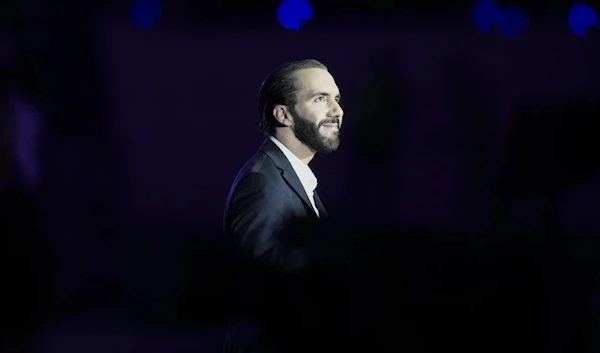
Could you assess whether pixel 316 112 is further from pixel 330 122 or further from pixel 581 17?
pixel 581 17

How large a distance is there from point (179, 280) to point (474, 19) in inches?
79.6

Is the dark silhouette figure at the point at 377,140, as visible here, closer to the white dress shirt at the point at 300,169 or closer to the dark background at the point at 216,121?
the dark background at the point at 216,121

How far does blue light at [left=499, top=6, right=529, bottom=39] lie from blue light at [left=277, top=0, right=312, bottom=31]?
103 cm

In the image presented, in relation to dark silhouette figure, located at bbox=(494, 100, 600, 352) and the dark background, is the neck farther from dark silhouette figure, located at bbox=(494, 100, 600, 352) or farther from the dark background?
the dark background

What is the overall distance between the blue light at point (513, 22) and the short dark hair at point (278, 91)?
8.16 ft

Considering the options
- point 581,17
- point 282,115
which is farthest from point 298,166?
point 581,17

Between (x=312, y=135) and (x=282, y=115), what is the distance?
0.10m

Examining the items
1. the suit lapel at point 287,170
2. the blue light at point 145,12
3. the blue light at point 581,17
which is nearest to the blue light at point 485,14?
the blue light at point 581,17

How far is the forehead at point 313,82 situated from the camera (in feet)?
7.33

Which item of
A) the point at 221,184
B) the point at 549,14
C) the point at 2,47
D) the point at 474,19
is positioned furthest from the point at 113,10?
A: the point at 549,14

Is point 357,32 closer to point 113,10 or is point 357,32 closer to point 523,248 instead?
point 113,10

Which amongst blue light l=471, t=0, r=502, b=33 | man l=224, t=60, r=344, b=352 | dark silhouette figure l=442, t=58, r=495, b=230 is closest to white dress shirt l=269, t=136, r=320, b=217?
man l=224, t=60, r=344, b=352

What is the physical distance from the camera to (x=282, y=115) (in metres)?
2.22

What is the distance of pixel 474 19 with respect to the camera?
178 inches
